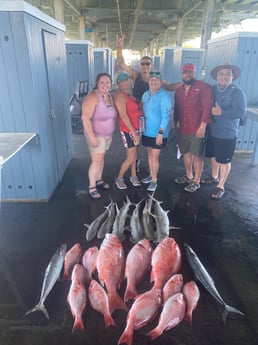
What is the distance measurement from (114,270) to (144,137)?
190 cm

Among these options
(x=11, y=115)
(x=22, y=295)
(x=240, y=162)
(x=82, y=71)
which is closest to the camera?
(x=22, y=295)

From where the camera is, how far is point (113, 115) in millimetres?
3207

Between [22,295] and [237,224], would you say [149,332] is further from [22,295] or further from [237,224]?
[237,224]

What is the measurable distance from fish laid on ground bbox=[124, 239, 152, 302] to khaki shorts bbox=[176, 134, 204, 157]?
169 cm

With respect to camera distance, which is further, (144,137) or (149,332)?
(144,137)

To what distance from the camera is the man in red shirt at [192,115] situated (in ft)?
10.3

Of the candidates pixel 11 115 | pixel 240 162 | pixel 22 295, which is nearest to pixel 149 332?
pixel 22 295

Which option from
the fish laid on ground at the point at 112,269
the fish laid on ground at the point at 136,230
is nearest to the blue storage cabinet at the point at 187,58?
the fish laid on ground at the point at 136,230

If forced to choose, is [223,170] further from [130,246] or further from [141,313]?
[141,313]

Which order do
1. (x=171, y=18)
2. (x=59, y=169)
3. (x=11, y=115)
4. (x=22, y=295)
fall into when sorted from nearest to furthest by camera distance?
(x=22, y=295), (x=11, y=115), (x=59, y=169), (x=171, y=18)

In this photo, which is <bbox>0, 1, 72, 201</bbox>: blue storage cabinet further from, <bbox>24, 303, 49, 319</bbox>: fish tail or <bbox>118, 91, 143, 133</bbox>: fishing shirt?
<bbox>24, 303, 49, 319</bbox>: fish tail

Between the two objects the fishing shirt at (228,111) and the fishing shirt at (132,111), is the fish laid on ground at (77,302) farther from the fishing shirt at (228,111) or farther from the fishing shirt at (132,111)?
the fishing shirt at (228,111)

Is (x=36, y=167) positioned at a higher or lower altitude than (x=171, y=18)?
lower

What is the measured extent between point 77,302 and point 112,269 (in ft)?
1.11
